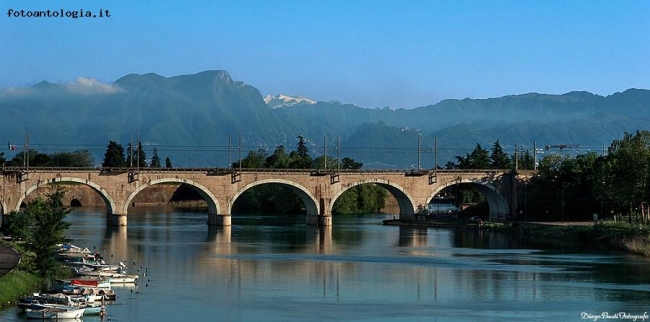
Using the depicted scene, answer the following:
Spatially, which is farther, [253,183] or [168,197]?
[168,197]

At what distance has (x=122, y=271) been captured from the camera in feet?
172

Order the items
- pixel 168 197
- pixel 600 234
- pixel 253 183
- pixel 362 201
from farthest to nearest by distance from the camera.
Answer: pixel 168 197 → pixel 362 201 → pixel 253 183 → pixel 600 234

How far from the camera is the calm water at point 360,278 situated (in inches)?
1688

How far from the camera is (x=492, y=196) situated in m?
111

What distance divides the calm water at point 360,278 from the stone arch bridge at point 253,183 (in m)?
6.78

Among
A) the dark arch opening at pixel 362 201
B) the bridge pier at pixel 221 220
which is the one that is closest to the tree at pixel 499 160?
the dark arch opening at pixel 362 201

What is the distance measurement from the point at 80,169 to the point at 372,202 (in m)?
52.1

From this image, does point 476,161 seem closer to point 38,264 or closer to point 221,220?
point 221,220

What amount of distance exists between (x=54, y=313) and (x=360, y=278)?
66.7 feet

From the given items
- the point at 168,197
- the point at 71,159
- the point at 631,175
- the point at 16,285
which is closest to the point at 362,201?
the point at 168,197

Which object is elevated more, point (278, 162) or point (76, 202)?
point (278, 162)

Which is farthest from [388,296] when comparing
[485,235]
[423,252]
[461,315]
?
[485,235]

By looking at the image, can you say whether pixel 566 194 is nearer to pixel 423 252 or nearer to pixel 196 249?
pixel 423 252

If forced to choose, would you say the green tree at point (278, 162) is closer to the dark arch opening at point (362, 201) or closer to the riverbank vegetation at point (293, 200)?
the riverbank vegetation at point (293, 200)
